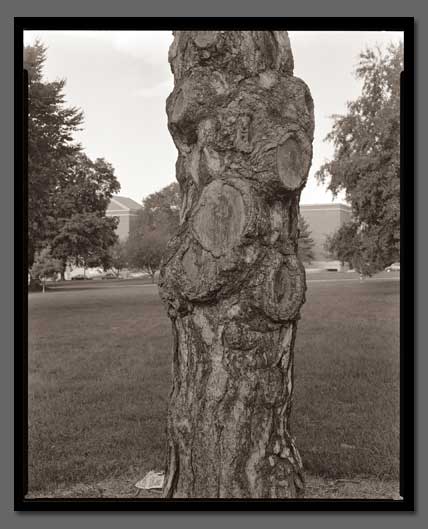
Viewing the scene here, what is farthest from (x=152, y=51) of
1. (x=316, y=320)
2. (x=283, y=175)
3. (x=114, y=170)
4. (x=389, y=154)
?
(x=316, y=320)

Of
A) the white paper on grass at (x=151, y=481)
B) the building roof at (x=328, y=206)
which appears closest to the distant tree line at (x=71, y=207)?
the building roof at (x=328, y=206)

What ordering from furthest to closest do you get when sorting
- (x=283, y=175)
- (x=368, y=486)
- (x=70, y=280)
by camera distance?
(x=70, y=280)
(x=368, y=486)
(x=283, y=175)

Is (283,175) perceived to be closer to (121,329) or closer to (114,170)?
(114,170)

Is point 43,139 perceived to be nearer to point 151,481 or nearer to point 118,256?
point 118,256

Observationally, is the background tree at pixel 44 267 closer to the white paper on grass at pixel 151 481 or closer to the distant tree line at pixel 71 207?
the distant tree line at pixel 71 207

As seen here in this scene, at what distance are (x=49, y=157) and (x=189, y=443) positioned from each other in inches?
74.4

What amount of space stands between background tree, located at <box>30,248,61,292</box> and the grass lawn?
0.35 ft

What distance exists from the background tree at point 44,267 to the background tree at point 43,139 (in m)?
0.03

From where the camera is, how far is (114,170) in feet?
13.6

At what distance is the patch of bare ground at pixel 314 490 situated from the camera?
12.8 feet

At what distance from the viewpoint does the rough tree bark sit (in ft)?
10.9

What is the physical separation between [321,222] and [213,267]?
1213 mm

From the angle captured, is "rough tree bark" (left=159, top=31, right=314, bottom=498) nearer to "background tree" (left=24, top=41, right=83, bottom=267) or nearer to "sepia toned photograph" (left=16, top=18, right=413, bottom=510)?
"sepia toned photograph" (left=16, top=18, right=413, bottom=510)

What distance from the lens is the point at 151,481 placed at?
4.02 meters
